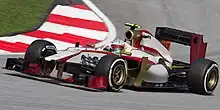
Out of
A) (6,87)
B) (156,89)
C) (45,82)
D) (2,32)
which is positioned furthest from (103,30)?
(6,87)

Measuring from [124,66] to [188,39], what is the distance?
2073 mm

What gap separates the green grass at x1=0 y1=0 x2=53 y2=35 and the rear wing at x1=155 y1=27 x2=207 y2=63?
4.71 m

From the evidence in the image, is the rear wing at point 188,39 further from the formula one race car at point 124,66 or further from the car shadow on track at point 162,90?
the car shadow on track at point 162,90

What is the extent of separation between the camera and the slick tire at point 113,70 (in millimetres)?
8258

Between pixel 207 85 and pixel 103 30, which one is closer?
pixel 207 85

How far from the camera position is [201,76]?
30.1 feet

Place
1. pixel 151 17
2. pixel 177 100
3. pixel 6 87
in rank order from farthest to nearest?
pixel 151 17 < pixel 177 100 < pixel 6 87

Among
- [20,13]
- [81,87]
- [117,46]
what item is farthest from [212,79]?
[20,13]

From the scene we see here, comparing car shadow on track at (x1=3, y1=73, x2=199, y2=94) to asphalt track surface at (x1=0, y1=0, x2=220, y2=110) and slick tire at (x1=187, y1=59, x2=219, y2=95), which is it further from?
slick tire at (x1=187, y1=59, x2=219, y2=95)

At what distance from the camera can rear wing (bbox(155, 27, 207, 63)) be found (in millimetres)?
10133

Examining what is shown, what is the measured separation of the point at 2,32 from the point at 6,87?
6.42m

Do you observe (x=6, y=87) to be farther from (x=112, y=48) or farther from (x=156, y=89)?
(x=156, y=89)

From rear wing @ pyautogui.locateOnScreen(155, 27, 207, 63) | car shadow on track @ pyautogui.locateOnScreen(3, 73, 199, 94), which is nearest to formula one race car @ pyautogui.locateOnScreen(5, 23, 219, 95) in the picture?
rear wing @ pyautogui.locateOnScreen(155, 27, 207, 63)

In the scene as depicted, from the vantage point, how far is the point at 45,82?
28.6 ft
